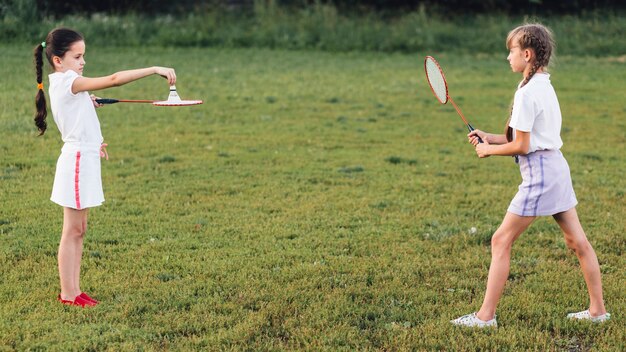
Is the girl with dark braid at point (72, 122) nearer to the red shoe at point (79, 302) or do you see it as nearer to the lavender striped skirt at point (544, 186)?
the red shoe at point (79, 302)

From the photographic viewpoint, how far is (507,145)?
196 inches

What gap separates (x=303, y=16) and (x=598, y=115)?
42.1 ft

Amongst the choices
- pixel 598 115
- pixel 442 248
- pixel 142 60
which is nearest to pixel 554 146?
pixel 442 248

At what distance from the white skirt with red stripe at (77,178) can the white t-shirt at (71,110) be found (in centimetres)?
7

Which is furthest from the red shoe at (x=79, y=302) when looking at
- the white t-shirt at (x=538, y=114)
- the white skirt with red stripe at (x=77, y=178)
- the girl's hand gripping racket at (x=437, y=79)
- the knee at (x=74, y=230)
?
the white t-shirt at (x=538, y=114)

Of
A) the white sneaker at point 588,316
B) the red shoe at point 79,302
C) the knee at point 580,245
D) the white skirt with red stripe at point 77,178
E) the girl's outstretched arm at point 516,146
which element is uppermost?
the girl's outstretched arm at point 516,146

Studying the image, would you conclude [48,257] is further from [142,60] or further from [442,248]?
[142,60]

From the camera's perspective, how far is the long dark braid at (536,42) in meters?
4.88

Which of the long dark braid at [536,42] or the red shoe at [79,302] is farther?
the red shoe at [79,302]

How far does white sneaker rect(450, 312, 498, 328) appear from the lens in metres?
5.21

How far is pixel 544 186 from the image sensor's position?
5.00 m

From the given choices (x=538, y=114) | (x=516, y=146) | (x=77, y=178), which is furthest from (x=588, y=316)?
(x=77, y=178)

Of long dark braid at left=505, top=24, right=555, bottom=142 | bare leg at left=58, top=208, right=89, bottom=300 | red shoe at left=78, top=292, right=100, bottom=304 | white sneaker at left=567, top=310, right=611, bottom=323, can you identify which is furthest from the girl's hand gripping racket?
red shoe at left=78, top=292, right=100, bottom=304

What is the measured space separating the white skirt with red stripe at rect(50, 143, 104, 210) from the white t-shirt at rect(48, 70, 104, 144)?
7 centimetres
